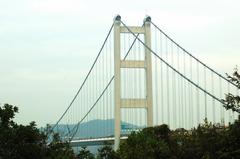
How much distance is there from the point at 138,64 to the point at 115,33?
1.84 meters

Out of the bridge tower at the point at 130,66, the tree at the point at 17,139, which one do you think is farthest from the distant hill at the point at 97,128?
the tree at the point at 17,139

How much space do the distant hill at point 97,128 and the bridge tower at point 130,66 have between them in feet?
2.53

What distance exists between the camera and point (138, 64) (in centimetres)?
3272

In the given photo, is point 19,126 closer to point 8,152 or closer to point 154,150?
point 8,152

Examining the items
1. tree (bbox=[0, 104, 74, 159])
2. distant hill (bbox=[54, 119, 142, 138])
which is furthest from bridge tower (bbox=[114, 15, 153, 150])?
tree (bbox=[0, 104, 74, 159])

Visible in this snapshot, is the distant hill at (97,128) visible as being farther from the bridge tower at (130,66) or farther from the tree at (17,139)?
the tree at (17,139)

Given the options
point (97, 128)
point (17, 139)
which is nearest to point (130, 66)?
point (97, 128)

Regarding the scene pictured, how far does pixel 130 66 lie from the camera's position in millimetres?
32562

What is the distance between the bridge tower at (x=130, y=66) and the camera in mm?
30594

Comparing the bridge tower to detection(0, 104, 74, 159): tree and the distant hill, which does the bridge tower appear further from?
detection(0, 104, 74, 159): tree

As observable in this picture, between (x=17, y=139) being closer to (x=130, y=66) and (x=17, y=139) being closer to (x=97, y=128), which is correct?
(x=130, y=66)

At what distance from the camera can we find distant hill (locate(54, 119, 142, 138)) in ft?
102

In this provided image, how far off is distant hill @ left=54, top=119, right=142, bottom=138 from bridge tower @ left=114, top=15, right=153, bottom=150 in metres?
0.77

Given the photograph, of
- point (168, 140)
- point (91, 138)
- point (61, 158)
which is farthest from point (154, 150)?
point (91, 138)
